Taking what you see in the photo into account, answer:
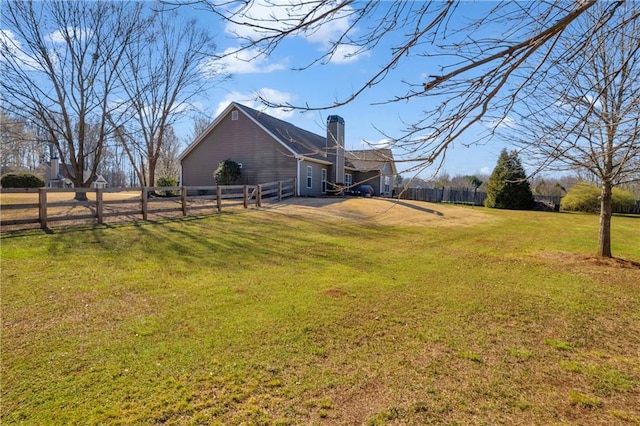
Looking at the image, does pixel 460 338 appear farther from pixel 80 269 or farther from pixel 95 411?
pixel 80 269

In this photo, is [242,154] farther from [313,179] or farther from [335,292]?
[335,292]

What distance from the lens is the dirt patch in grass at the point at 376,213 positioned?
14047mm

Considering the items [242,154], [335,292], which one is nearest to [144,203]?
[335,292]

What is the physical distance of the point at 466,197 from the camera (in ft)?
90.5

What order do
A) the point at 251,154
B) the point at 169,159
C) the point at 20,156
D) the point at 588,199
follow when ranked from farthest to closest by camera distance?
the point at 169,159 → the point at 20,156 → the point at 588,199 → the point at 251,154

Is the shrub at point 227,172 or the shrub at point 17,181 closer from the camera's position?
the shrub at point 227,172

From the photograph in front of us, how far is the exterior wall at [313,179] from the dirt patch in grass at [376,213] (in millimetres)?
3163

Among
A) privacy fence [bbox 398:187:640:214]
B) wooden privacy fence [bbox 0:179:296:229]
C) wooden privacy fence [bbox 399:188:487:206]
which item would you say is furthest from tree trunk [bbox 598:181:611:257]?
wooden privacy fence [bbox 399:188:487:206]

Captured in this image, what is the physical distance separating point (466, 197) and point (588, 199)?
310 inches

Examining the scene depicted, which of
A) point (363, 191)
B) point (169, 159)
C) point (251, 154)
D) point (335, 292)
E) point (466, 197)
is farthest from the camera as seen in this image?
point (169, 159)

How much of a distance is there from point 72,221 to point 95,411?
31.1 feet

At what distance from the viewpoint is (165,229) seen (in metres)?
9.62

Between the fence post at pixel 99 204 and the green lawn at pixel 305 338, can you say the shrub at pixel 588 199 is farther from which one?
the fence post at pixel 99 204

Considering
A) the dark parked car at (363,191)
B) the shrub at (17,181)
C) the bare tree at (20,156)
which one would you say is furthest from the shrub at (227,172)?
the shrub at (17,181)
